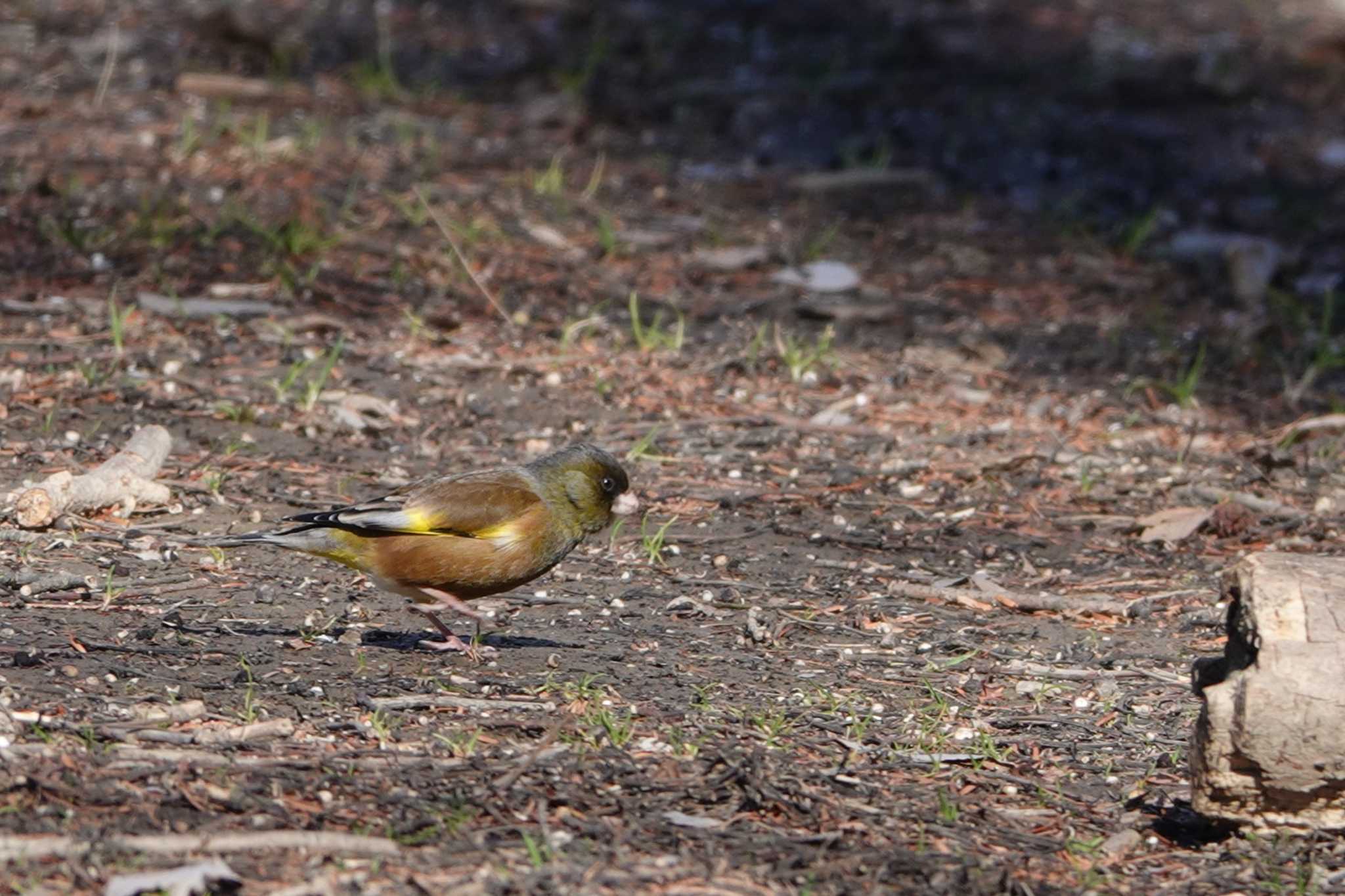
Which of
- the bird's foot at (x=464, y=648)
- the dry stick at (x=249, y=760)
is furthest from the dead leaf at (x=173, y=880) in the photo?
the bird's foot at (x=464, y=648)

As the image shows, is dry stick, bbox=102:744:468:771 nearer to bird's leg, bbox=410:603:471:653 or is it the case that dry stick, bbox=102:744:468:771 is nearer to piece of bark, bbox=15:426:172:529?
bird's leg, bbox=410:603:471:653

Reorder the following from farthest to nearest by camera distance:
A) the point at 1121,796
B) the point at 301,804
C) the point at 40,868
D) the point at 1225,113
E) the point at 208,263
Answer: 1. the point at 1225,113
2. the point at 208,263
3. the point at 1121,796
4. the point at 301,804
5. the point at 40,868

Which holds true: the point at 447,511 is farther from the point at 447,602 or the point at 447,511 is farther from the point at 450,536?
the point at 447,602

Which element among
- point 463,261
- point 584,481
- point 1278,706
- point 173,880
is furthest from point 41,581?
point 1278,706

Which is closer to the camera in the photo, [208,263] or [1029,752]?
[1029,752]

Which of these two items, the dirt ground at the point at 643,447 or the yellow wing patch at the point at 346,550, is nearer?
the dirt ground at the point at 643,447

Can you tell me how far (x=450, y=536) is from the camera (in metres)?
4.85

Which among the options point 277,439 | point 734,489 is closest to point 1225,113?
point 734,489

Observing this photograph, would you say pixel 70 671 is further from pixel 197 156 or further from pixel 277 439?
pixel 197 156

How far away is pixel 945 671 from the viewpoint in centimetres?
488

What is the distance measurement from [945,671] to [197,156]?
574cm

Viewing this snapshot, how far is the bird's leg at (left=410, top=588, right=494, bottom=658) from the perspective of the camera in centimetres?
485

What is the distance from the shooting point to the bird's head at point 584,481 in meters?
5.13

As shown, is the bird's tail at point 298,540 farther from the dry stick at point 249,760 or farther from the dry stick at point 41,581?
the dry stick at point 249,760
